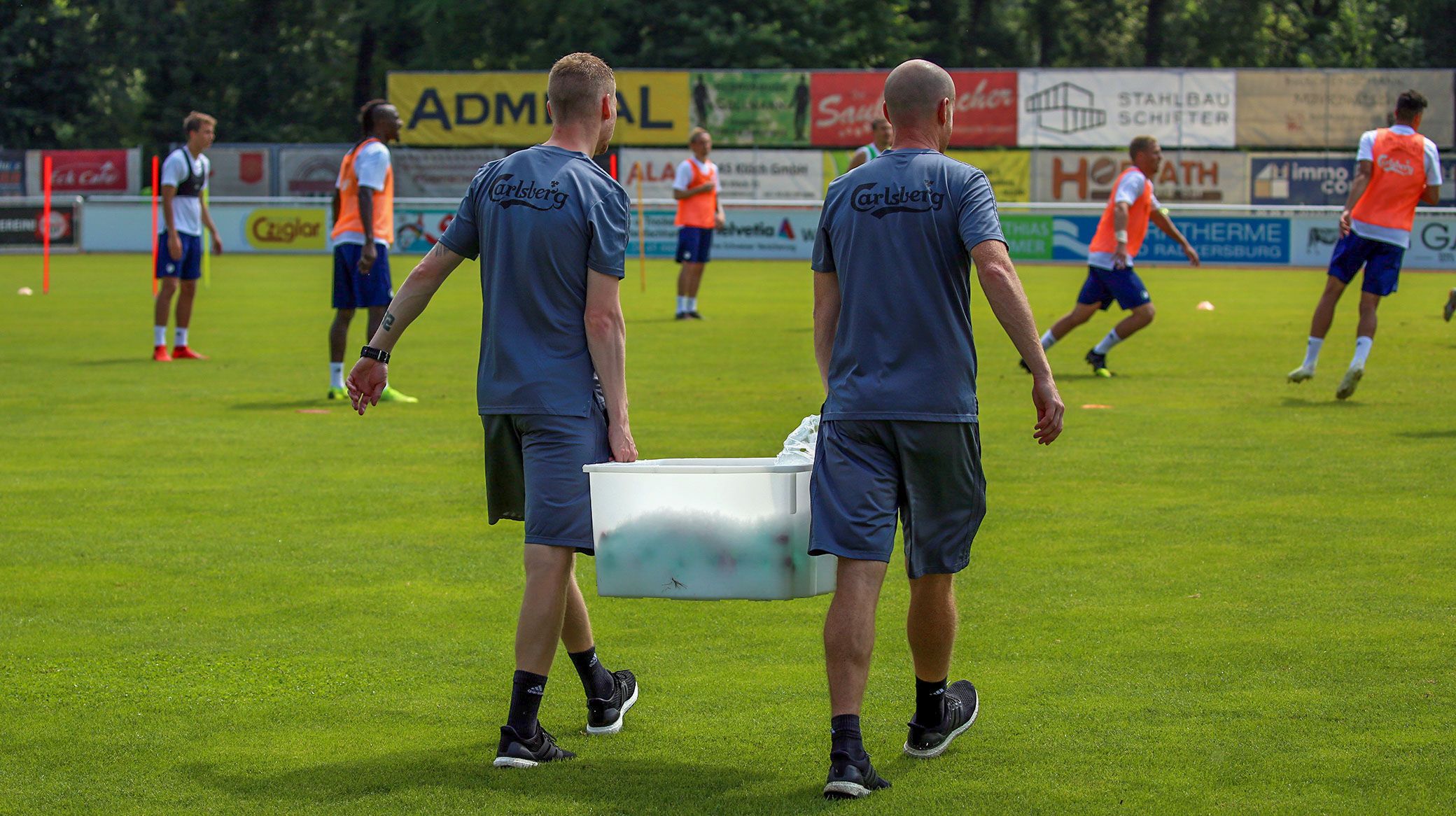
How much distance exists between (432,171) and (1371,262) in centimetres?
3800

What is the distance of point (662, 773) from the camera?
4633mm

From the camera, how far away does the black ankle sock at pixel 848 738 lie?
14.4ft

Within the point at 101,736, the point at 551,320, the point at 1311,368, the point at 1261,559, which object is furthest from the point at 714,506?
the point at 1311,368

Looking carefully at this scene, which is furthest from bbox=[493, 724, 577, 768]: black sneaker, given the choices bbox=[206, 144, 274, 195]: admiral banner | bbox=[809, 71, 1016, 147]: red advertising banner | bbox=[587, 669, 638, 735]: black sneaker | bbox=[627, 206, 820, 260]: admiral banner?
bbox=[206, 144, 274, 195]: admiral banner

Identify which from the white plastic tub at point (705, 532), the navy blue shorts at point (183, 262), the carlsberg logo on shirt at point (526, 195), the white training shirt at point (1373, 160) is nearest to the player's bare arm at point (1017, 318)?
the white plastic tub at point (705, 532)

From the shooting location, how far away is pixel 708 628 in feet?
20.6

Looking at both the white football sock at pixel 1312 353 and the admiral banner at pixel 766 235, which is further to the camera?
the admiral banner at pixel 766 235

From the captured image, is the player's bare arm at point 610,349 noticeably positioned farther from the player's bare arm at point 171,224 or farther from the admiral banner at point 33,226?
the admiral banner at point 33,226

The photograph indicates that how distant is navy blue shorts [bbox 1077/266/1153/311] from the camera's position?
1433 centimetres

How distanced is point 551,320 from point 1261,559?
387 cm

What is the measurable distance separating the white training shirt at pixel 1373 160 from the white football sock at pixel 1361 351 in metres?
0.75

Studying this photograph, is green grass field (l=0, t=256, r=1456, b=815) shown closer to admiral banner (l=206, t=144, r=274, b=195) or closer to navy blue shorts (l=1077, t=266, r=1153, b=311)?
navy blue shorts (l=1077, t=266, r=1153, b=311)

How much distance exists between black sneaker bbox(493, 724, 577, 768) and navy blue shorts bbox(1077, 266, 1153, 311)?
1035 centimetres

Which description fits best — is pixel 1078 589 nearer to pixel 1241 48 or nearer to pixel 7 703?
pixel 7 703
